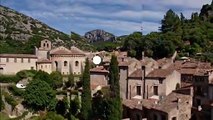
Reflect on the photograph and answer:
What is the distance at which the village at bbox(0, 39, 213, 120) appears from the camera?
39.5 metres

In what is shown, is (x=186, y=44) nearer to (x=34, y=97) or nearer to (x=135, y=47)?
(x=135, y=47)

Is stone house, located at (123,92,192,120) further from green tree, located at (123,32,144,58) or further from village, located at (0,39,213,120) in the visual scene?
green tree, located at (123,32,144,58)

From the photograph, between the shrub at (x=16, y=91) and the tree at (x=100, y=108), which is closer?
the tree at (x=100, y=108)

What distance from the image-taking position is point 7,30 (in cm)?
10781

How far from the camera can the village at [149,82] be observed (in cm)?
3947

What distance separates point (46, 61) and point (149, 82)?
17192 mm

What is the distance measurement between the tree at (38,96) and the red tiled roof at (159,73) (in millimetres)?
11515

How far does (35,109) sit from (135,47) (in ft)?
103

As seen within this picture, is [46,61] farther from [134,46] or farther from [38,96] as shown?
[134,46]

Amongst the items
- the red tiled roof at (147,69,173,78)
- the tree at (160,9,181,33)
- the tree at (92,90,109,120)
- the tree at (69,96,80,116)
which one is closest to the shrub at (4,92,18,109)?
the tree at (69,96,80,116)

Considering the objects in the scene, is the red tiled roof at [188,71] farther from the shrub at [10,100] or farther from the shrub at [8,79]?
the shrub at [8,79]

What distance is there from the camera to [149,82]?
1805 inches

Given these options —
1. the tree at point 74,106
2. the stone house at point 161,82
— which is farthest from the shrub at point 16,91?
the stone house at point 161,82

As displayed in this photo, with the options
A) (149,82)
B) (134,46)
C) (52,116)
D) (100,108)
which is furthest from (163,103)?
(134,46)
